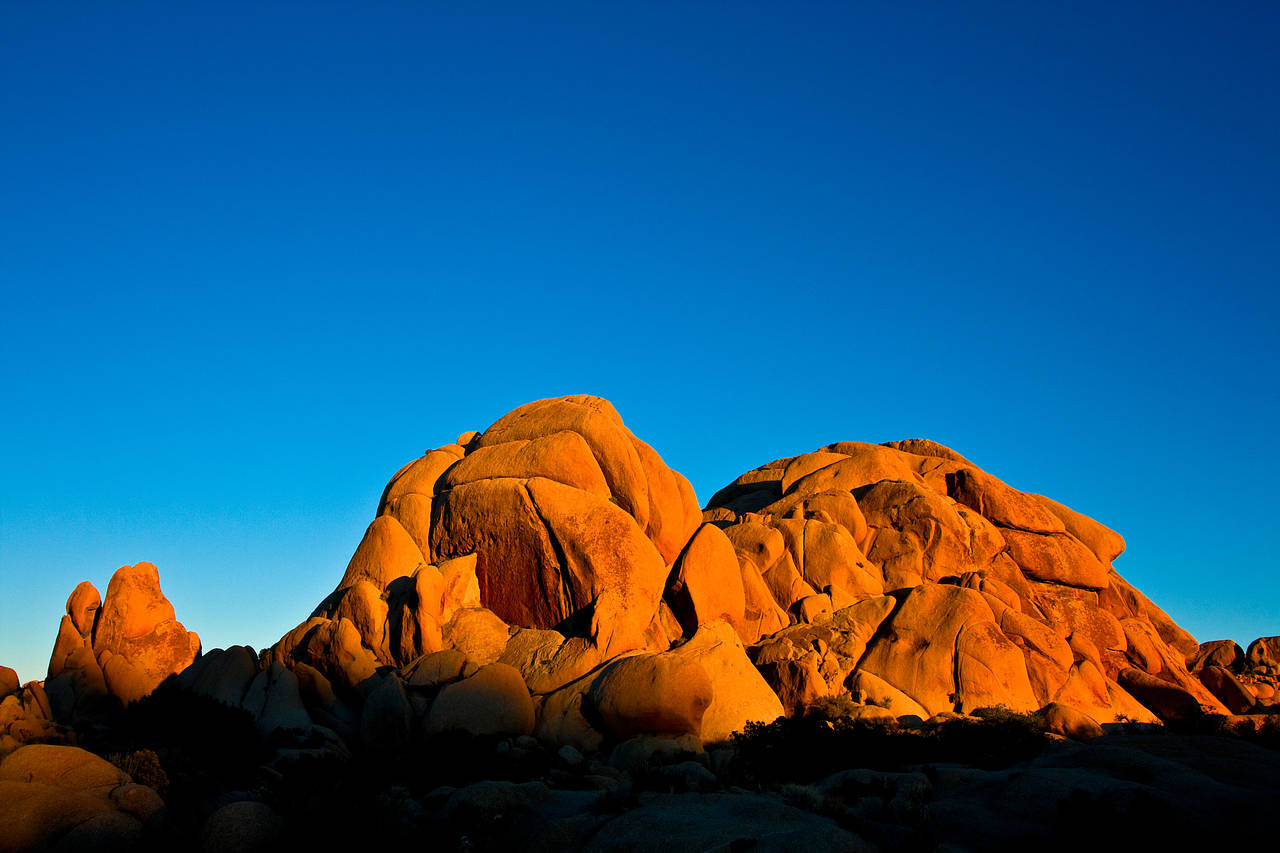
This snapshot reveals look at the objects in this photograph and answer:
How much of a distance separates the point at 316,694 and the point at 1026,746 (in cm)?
2302

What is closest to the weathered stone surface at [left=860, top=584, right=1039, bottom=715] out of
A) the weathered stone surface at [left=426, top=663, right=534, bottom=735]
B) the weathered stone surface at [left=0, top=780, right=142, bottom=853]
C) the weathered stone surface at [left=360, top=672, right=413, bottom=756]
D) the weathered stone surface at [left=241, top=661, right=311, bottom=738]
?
the weathered stone surface at [left=426, top=663, right=534, bottom=735]

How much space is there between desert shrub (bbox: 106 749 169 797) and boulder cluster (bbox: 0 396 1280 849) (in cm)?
317

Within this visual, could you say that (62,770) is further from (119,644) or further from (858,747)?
(858,747)

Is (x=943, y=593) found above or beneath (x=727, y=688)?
above

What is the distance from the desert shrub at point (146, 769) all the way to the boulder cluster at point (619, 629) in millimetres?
3172

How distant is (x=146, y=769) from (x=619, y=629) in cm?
1578

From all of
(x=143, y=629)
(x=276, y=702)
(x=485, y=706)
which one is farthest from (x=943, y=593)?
(x=143, y=629)

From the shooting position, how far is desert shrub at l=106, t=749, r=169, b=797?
2152 cm

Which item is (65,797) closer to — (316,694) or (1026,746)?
(316,694)

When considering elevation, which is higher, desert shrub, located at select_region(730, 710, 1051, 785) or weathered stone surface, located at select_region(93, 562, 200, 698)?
weathered stone surface, located at select_region(93, 562, 200, 698)

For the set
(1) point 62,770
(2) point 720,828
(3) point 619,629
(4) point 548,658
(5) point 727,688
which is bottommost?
(1) point 62,770

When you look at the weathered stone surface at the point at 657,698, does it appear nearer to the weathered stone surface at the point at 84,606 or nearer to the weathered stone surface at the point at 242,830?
the weathered stone surface at the point at 242,830

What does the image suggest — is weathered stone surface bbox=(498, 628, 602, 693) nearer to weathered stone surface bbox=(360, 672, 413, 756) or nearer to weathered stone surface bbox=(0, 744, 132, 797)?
weathered stone surface bbox=(360, 672, 413, 756)

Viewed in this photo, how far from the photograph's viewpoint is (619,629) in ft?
111
